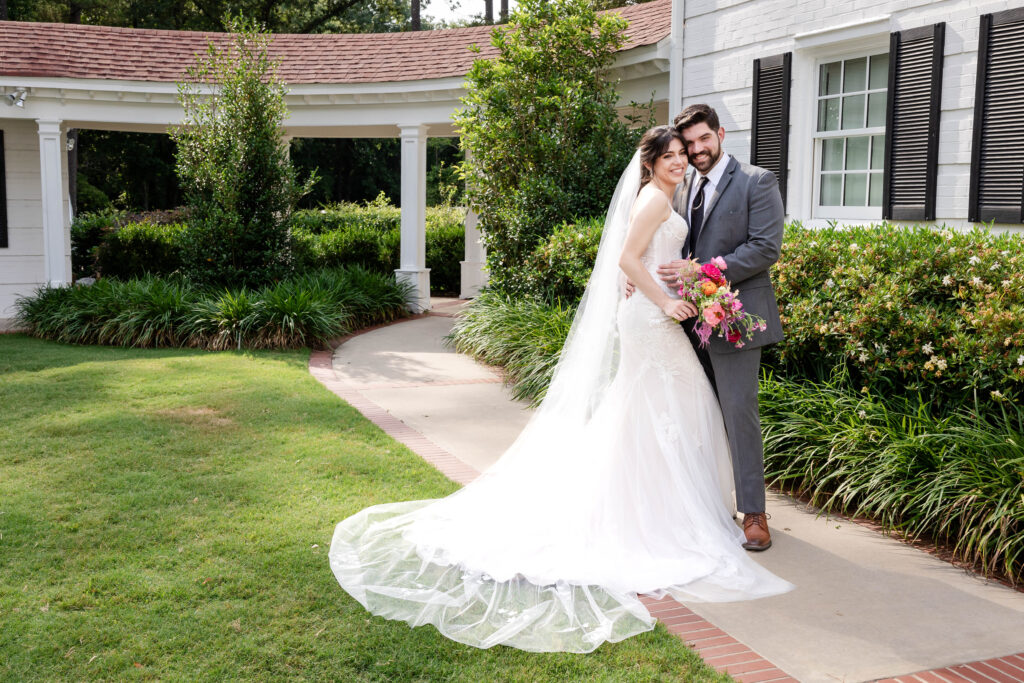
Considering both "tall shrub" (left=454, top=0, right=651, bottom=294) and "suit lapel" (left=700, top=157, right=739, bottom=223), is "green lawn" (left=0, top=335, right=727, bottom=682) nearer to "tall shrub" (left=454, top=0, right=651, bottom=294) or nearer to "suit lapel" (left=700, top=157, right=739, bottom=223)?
"suit lapel" (left=700, top=157, right=739, bottom=223)

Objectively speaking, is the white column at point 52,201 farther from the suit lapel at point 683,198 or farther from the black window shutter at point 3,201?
the suit lapel at point 683,198

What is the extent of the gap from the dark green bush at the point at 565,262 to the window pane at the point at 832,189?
7.18 feet

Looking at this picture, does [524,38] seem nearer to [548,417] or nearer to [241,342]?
[241,342]

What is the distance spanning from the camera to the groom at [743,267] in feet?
15.6

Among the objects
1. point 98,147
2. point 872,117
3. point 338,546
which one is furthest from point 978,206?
point 98,147

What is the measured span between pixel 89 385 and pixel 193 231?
4.57 m

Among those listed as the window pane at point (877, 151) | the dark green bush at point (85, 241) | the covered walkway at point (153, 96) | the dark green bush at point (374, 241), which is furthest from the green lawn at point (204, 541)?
the dark green bush at point (85, 241)

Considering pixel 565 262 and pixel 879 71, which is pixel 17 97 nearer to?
pixel 565 262

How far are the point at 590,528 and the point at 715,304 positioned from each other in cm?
129

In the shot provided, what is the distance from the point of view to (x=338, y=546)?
4648 millimetres

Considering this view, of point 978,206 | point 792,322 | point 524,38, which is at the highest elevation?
point 524,38

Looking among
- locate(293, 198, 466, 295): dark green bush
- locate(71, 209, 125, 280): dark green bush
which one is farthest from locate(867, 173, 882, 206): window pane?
A: locate(71, 209, 125, 280): dark green bush

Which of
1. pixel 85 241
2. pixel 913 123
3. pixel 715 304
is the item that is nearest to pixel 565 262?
pixel 913 123

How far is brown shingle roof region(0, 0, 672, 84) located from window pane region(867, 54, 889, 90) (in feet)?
19.5
